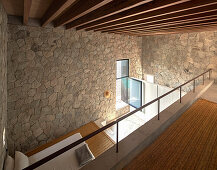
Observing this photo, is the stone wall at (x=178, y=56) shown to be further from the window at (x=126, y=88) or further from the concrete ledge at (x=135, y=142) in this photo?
the concrete ledge at (x=135, y=142)

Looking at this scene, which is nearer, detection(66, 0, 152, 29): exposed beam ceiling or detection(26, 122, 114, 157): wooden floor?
detection(66, 0, 152, 29): exposed beam ceiling

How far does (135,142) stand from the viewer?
5.81ft

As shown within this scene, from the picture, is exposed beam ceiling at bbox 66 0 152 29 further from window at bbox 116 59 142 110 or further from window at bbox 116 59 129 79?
window at bbox 116 59 142 110

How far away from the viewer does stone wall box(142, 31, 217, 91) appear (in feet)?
14.5

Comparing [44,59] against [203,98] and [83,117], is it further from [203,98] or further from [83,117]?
[203,98]

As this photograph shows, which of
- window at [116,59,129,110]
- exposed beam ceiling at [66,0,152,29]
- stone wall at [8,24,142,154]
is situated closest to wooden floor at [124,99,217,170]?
Answer: exposed beam ceiling at [66,0,152,29]

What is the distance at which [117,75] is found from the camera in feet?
19.9

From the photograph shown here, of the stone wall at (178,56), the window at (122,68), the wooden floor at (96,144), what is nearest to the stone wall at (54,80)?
the wooden floor at (96,144)

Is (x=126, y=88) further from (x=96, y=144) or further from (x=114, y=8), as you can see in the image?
(x=114, y=8)

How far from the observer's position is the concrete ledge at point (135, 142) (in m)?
1.46

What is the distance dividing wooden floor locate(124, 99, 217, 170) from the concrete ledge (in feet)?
0.25

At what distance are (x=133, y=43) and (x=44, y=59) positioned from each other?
13.3 ft

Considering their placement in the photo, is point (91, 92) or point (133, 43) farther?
point (133, 43)

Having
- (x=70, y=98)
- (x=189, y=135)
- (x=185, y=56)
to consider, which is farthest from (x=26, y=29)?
(x=185, y=56)
